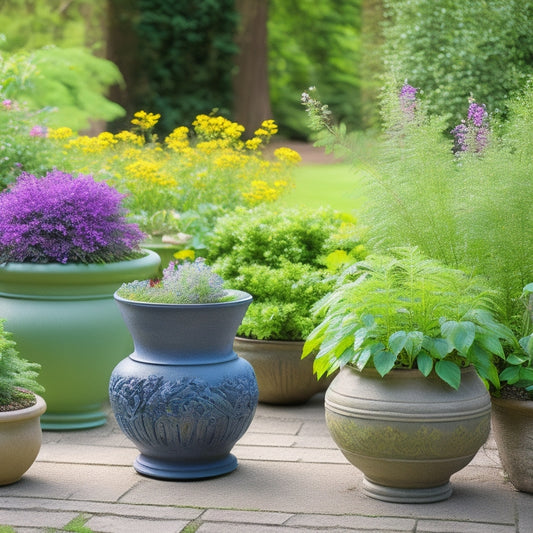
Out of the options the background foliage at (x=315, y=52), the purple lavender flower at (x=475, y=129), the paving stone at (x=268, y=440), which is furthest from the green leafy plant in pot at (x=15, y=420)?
the background foliage at (x=315, y=52)

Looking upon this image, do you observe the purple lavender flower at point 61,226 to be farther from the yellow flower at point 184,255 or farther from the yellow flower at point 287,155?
the yellow flower at point 287,155

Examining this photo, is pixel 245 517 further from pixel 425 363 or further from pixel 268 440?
pixel 268 440

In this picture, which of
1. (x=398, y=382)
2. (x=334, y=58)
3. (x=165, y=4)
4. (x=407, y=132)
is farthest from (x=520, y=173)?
(x=334, y=58)

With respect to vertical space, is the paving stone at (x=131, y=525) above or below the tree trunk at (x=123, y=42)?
below

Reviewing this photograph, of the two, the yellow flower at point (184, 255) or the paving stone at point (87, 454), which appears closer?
the paving stone at point (87, 454)

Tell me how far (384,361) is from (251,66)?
46.1 feet

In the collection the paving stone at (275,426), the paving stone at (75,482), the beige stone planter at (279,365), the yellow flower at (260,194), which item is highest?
the yellow flower at (260,194)

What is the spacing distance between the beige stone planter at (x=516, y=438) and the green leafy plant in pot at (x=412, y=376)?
0.12 meters

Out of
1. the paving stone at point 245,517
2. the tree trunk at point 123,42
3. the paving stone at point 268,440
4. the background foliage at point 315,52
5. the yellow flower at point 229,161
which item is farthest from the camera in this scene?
the background foliage at point 315,52

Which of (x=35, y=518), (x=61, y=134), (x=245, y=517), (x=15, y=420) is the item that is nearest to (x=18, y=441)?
(x=15, y=420)

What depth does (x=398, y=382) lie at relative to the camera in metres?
3.72

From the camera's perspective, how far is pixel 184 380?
4.01 metres

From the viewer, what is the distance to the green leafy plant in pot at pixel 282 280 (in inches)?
207

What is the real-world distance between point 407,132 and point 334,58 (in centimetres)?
2570
